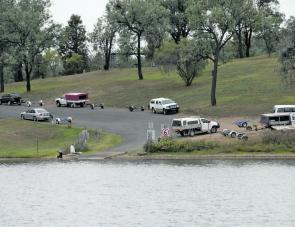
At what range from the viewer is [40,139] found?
97.1 meters

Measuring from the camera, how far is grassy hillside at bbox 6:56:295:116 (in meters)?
110

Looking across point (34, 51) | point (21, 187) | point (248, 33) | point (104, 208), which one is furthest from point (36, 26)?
point (104, 208)

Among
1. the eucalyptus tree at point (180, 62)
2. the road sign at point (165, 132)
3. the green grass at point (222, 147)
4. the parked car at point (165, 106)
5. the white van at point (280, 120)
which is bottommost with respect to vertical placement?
the green grass at point (222, 147)

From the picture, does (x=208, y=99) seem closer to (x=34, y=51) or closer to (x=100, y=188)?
(x=34, y=51)

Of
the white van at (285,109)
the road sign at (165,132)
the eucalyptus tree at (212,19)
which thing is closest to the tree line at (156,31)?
the eucalyptus tree at (212,19)

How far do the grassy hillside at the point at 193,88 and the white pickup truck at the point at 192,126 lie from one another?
13203 millimetres

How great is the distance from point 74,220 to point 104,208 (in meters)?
4.64

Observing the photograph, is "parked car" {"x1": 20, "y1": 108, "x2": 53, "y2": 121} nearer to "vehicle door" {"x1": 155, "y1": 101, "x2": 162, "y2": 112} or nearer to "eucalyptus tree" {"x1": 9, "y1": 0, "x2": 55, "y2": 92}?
"vehicle door" {"x1": 155, "y1": 101, "x2": 162, "y2": 112}

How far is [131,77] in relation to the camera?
156m

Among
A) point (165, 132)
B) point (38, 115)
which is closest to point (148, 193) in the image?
point (165, 132)

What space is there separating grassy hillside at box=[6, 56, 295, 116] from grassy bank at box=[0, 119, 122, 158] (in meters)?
19.5

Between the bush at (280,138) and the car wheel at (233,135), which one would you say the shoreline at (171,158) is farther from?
the car wheel at (233,135)

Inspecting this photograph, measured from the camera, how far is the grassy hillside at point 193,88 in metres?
110

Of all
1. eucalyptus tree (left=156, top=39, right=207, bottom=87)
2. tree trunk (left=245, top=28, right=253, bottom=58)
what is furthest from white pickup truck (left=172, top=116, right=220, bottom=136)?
tree trunk (left=245, top=28, right=253, bottom=58)
